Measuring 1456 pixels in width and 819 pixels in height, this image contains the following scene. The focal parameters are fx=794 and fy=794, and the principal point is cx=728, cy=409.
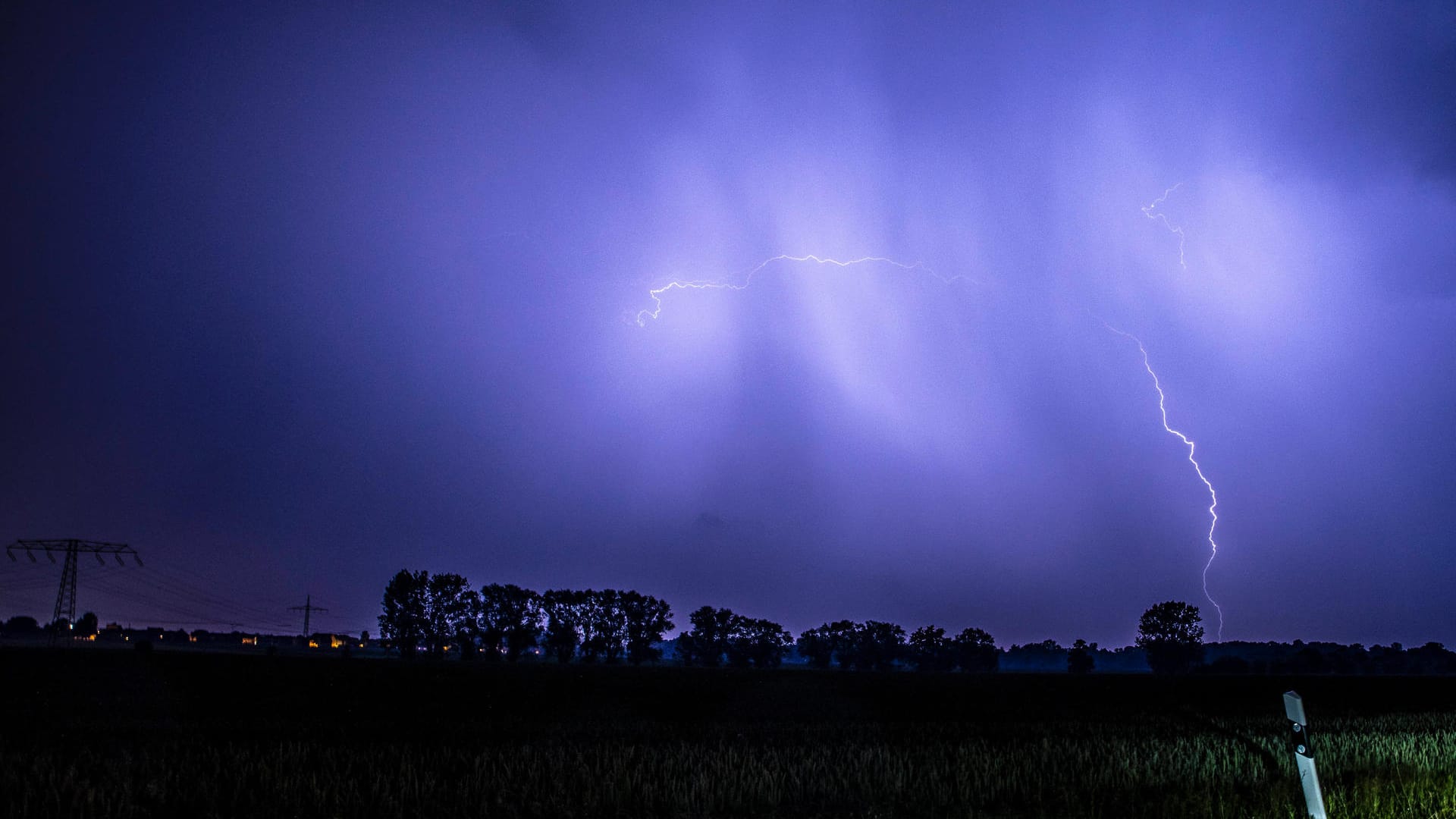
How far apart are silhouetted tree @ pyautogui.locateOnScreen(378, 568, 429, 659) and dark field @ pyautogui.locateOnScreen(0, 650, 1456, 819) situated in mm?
143510

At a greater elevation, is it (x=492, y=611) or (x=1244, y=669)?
(x=492, y=611)

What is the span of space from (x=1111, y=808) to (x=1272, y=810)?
1.88 m

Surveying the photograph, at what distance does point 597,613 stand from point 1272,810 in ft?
613

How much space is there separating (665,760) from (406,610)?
17069 cm

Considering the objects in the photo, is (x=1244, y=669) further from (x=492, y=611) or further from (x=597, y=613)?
(x=492, y=611)

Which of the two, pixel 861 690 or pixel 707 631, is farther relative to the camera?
pixel 707 631

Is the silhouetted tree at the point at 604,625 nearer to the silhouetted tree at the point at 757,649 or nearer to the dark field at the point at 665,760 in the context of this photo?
the silhouetted tree at the point at 757,649

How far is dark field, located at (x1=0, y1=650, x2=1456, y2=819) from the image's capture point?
1102 centimetres

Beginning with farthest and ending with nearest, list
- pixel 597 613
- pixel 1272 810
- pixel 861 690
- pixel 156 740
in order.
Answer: pixel 597 613
pixel 861 690
pixel 156 740
pixel 1272 810

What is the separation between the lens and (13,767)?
13.2 meters

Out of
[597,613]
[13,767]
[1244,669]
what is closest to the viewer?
[13,767]

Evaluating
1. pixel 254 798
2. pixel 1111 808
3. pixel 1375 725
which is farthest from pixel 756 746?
pixel 1375 725

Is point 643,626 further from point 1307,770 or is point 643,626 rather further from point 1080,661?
point 1307,770

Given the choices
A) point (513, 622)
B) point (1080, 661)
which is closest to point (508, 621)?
point (513, 622)
